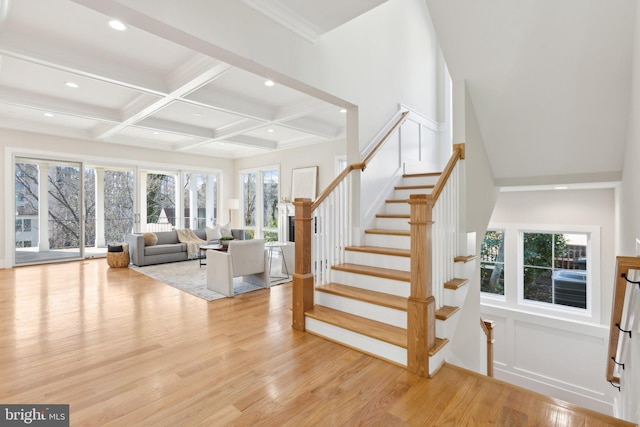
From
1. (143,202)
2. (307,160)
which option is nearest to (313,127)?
(307,160)

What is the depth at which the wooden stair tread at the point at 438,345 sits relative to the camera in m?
2.20

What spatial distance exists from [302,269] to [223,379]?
3.79ft

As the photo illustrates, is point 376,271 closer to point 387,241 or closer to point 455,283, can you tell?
point 387,241

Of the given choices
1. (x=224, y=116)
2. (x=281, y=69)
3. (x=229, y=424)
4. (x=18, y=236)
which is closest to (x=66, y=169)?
(x=18, y=236)

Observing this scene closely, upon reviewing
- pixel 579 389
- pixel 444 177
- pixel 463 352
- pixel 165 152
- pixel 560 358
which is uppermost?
pixel 165 152

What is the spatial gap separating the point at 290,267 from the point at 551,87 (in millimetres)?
4327

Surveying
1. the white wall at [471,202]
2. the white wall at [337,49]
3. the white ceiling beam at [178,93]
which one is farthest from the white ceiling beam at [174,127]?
the white wall at [471,202]

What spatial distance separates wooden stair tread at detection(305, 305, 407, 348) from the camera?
2.40 meters

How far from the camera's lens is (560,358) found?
4.96 m

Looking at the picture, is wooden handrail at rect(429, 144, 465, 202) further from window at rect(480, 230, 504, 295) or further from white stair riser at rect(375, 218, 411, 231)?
window at rect(480, 230, 504, 295)

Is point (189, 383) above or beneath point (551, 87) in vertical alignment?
beneath

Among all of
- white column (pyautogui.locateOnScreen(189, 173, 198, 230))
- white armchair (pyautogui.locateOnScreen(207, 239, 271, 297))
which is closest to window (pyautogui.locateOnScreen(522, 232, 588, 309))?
white armchair (pyautogui.locateOnScreen(207, 239, 271, 297))

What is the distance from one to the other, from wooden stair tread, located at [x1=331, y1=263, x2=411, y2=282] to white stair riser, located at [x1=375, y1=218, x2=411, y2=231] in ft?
2.51

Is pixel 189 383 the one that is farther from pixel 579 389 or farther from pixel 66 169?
pixel 66 169
